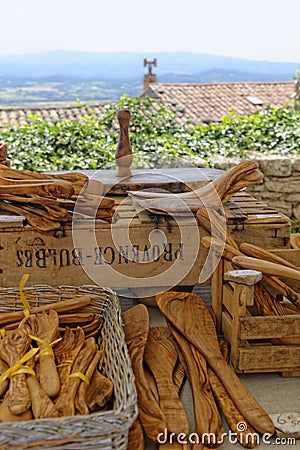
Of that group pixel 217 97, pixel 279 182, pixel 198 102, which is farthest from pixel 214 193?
pixel 217 97

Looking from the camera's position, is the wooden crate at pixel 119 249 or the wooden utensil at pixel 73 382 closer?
the wooden utensil at pixel 73 382

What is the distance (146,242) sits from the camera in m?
1.83

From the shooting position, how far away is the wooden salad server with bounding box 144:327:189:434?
1234mm

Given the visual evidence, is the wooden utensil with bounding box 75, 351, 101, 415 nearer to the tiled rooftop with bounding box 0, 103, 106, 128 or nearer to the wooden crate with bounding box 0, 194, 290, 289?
the wooden crate with bounding box 0, 194, 290, 289

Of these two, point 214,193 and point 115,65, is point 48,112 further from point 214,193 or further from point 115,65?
point 115,65

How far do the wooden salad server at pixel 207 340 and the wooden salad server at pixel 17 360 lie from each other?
432 millimetres

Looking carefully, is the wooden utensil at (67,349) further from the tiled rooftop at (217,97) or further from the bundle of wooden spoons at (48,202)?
the tiled rooftop at (217,97)

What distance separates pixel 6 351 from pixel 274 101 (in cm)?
908

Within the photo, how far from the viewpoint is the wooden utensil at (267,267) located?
1.50 m

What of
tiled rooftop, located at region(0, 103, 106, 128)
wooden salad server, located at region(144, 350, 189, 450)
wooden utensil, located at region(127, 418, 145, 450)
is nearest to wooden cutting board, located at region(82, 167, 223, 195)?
wooden salad server, located at region(144, 350, 189, 450)

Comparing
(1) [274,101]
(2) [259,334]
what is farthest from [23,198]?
(1) [274,101]

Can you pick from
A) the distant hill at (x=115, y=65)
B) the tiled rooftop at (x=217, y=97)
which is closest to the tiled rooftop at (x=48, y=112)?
the tiled rooftop at (x=217, y=97)

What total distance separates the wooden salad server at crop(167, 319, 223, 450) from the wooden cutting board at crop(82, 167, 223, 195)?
2.04 feet

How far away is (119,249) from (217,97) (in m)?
7.17
